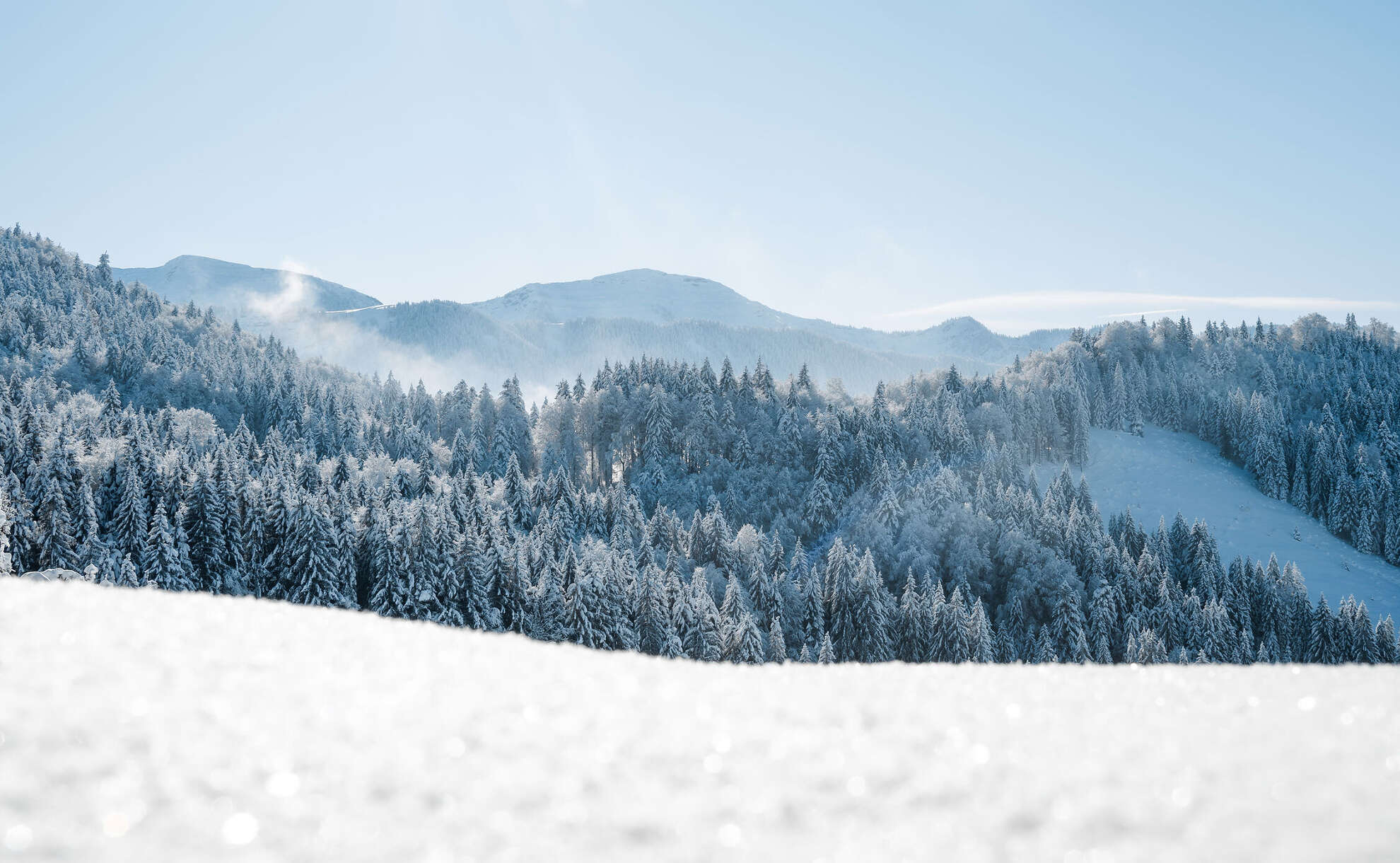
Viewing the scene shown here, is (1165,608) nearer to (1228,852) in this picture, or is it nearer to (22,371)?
(1228,852)

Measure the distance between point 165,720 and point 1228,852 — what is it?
10113 millimetres

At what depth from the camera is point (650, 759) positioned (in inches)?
311

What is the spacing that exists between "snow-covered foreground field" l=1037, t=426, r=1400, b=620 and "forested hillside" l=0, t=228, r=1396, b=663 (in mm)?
8648

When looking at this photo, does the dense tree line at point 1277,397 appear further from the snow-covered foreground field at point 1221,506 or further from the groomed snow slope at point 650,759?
the groomed snow slope at point 650,759

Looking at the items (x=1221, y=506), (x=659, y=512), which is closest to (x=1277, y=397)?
(x=1221, y=506)

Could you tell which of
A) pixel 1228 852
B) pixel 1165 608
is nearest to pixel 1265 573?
pixel 1165 608

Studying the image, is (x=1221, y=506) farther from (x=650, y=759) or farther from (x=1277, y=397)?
(x=650, y=759)

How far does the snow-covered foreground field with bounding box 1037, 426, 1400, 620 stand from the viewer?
4067 inches

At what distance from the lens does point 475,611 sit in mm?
58781

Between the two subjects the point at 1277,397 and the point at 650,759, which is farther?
the point at 1277,397

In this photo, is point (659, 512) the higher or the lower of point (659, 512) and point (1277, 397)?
the lower

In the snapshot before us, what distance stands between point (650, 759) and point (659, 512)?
276 feet

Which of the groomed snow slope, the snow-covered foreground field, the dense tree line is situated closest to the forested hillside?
the dense tree line

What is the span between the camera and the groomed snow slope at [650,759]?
242 inches
